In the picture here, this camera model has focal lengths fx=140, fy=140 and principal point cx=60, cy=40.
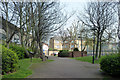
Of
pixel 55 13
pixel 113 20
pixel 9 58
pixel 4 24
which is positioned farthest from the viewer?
pixel 55 13

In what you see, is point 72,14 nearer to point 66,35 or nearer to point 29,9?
point 29,9

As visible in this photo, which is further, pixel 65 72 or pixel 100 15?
pixel 100 15

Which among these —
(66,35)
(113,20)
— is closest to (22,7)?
(113,20)

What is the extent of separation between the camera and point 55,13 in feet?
65.8

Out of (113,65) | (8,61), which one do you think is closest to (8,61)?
(8,61)

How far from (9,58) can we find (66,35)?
3854 centimetres

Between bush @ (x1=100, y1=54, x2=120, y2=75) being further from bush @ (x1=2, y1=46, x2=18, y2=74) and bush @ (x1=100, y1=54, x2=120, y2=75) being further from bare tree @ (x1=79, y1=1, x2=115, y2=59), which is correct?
bare tree @ (x1=79, y1=1, x2=115, y2=59)

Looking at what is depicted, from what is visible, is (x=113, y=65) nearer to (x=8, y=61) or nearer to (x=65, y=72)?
(x=65, y=72)

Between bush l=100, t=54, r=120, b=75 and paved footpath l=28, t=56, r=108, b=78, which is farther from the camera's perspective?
paved footpath l=28, t=56, r=108, b=78

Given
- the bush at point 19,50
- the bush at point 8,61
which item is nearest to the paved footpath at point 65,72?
the bush at point 8,61

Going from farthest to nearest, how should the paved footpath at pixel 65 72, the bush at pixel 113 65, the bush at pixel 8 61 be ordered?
the paved footpath at pixel 65 72 → the bush at pixel 113 65 → the bush at pixel 8 61

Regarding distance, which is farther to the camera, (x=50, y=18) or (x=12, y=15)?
(x=50, y=18)

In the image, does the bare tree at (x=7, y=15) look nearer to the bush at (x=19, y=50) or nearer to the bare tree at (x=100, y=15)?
the bush at (x=19, y=50)

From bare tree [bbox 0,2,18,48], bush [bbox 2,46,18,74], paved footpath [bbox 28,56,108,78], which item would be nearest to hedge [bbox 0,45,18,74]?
bush [bbox 2,46,18,74]
